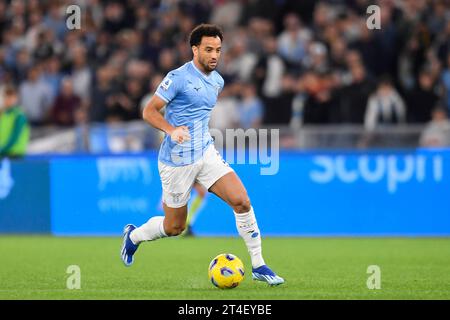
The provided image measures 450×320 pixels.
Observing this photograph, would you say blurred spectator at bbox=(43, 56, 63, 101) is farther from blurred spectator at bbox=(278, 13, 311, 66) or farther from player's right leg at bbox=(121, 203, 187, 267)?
player's right leg at bbox=(121, 203, 187, 267)

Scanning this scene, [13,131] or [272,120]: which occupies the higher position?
[272,120]

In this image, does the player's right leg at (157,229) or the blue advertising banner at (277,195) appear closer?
the player's right leg at (157,229)

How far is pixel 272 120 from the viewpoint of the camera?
18.0 m

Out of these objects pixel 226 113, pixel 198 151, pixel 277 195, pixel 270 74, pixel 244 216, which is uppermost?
pixel 270 74

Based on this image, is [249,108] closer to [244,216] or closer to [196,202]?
[196,202]

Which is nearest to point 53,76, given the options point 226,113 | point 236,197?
point 226,113

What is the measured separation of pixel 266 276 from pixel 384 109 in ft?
27.2

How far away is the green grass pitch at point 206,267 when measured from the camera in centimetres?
881

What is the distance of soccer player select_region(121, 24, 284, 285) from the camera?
9453 mm

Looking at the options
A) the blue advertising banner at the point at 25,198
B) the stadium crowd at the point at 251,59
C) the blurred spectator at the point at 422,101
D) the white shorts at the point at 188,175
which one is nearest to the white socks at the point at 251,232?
the white shorts at the point at 188,175

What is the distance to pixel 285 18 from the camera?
20.0 meters

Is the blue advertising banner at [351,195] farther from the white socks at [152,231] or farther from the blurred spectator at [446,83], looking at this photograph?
the white socks at [152,231]

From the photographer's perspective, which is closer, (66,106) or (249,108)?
(249,108)

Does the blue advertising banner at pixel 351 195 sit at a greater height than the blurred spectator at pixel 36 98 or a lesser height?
lesser
